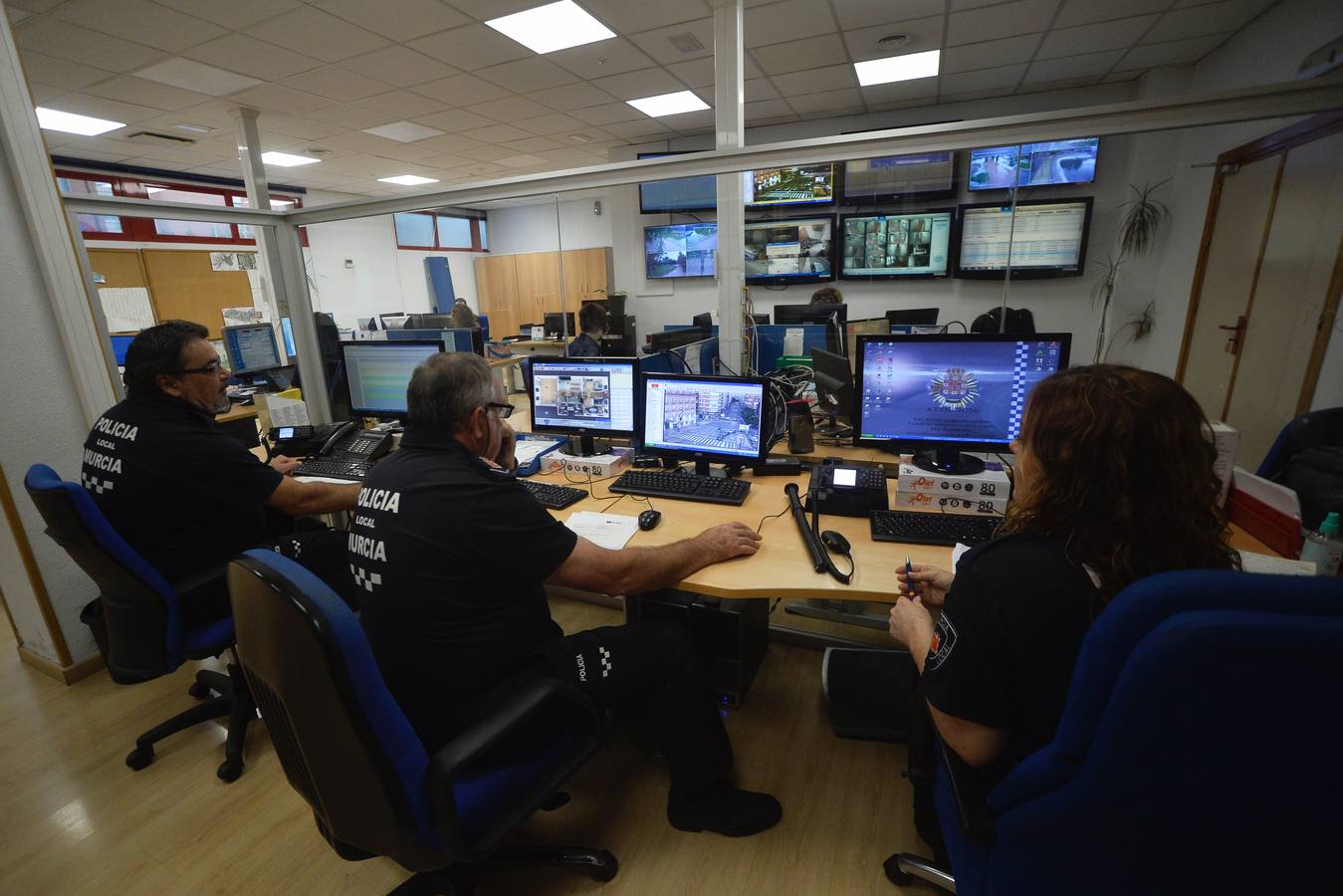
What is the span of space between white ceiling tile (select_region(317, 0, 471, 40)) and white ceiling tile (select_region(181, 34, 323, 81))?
76cm

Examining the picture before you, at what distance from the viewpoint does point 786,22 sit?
372 cm

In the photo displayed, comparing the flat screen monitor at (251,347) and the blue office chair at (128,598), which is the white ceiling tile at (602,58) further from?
the blue office chair at (128,598)

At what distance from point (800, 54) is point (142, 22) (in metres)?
4.11

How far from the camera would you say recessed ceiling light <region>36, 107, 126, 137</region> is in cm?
471

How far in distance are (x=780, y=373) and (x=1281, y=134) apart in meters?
3.35

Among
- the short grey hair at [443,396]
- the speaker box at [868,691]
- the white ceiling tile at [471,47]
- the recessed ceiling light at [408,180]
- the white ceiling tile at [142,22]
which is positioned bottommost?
the speaker box at [868,691]

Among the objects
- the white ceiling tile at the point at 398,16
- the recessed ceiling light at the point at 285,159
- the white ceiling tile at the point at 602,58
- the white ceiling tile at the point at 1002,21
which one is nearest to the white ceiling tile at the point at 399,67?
the white ceiling tile at the point at 398,16

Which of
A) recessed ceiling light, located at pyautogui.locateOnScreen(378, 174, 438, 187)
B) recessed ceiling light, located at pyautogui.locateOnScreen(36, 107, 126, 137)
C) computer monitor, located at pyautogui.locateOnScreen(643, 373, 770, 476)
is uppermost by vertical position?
recessed ceiling light, located at pyautogui.locateOnScreen(378, 174, 438, 187)

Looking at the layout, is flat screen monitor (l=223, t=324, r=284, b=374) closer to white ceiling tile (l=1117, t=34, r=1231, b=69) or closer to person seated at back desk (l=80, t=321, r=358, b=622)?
person seated at back desk (l=80, t=321, r=358, b=622)

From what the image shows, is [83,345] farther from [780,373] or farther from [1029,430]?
[1029,430]

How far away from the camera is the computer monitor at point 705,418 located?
1.92m

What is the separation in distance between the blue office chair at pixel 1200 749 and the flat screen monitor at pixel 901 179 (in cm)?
542

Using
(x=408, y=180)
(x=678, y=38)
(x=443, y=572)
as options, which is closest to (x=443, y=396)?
(x=443, y=572)

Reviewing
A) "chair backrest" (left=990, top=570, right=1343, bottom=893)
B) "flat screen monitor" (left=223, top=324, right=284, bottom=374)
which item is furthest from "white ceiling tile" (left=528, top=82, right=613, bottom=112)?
"chair backrest" (left=990, top=570, right=1343, bottom=893)
